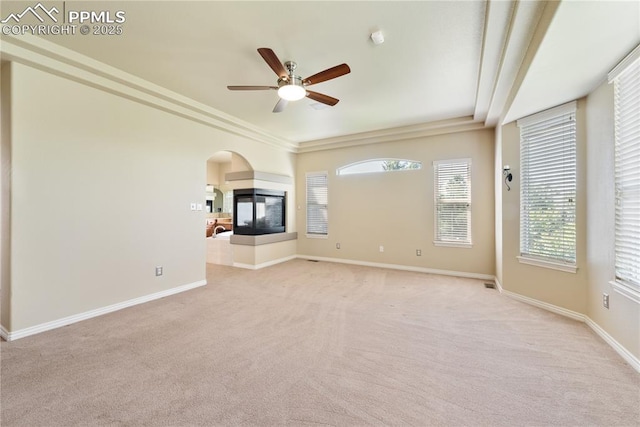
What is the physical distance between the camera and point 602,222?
8.39 feet

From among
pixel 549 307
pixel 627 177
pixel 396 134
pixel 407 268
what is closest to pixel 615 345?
pixel 549 307

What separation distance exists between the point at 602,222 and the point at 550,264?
816mm

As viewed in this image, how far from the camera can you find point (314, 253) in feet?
20.6

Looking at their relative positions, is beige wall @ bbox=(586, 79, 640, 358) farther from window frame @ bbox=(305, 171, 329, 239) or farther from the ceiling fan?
window frame @ bbox=(305, 171, 329, 239)

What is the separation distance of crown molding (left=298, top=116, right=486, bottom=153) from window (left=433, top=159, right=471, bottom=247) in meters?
0.58

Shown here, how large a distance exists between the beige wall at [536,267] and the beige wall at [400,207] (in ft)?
2.85

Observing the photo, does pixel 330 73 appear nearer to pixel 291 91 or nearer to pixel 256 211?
pixel 291 91

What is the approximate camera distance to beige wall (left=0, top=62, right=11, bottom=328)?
2.46 metres

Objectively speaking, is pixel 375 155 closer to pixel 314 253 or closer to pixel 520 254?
pixel 314 253

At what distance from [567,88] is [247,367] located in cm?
401

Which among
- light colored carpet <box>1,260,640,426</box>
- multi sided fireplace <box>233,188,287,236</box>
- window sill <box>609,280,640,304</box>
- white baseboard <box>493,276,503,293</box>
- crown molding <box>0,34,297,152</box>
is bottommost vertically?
light colored carpet <box>1,260,640,426</box>

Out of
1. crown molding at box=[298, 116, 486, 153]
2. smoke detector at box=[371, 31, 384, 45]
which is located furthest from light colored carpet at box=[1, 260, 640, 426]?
crown molding at box=[298, 116, 486, 153]

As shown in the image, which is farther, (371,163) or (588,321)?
(371,163)

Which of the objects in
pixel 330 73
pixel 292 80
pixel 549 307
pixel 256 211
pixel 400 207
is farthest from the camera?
pixel 256 211
